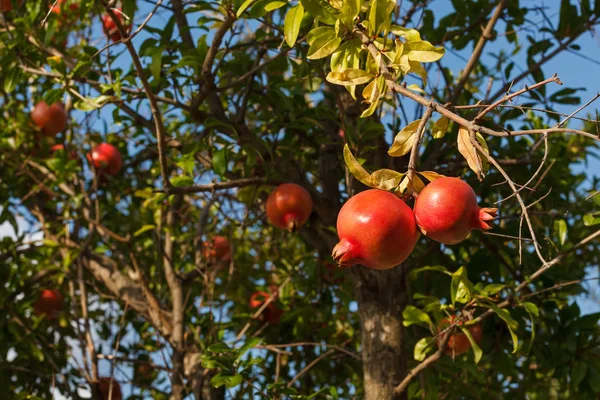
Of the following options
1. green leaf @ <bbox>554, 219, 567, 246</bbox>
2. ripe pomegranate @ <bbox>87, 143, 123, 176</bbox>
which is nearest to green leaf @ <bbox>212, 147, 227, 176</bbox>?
green leaf @ <bbox>554, 219, 567, 246</bbox>

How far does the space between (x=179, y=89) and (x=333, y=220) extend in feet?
2.31

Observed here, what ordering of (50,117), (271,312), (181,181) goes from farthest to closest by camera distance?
(50,117)
(271,312)
(181,181)

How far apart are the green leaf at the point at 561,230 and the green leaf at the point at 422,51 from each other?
949 mm

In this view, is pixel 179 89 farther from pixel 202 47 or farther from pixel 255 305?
pixel 255 305

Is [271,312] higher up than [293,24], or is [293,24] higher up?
[293,24]

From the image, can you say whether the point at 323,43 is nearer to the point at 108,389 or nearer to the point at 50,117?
the point at 108,389

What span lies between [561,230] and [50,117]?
7.83ft

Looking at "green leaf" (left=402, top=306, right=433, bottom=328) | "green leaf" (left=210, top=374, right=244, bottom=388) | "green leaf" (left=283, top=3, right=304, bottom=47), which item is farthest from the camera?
"green leaf" (left=402, top=306, right=433, bottom=328)

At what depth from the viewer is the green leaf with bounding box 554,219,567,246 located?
1966 millimetres

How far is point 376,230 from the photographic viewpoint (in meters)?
1.08

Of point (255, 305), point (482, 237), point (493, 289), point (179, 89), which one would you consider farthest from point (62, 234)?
point (493, 289)

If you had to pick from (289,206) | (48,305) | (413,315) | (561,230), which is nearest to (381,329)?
(413,315)

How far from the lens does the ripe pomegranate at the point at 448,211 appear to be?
108 centimetres

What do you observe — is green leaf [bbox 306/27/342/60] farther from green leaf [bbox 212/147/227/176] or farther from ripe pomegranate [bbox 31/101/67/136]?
ripe pomegranate [bbox 31/101/67/136]
